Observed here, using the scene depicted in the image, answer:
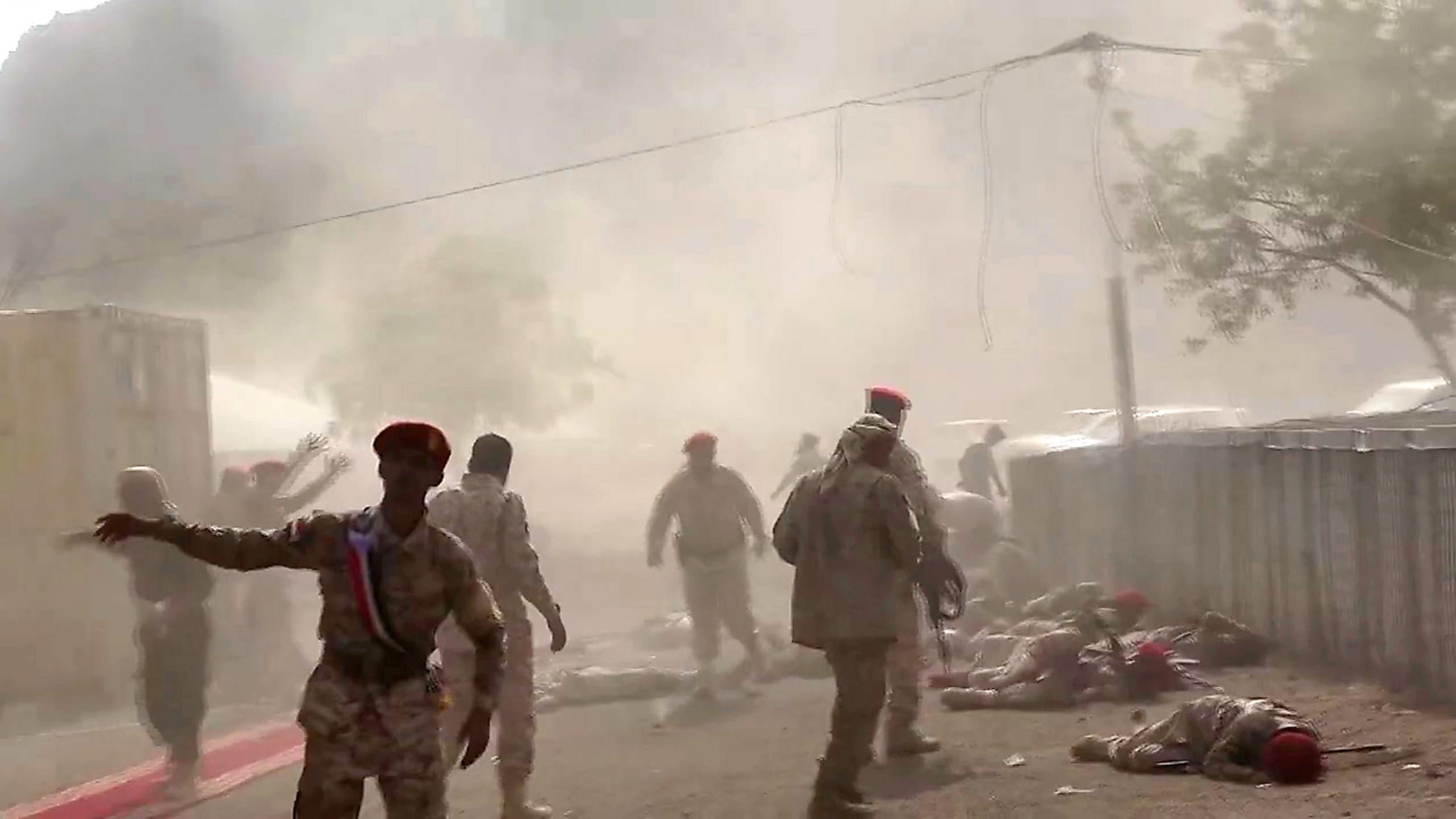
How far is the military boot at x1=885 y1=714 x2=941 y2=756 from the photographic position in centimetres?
627

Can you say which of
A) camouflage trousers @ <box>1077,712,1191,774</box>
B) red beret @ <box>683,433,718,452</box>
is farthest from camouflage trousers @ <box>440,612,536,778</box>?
red beret @ <box>683,433,718,452</box>

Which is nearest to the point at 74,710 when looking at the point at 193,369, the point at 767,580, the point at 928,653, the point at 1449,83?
the point at 193,369

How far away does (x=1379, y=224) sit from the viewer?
538 inches

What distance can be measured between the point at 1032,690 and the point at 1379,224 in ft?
27.2

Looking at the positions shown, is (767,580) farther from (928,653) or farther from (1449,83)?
(1449,83)

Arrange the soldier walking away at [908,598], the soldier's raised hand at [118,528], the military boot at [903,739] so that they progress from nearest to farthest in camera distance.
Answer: the soldier's raised hand at [118,528] < the soldier walking away at [908,598] < the military boot at [903,739]

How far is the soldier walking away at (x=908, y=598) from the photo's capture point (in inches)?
234

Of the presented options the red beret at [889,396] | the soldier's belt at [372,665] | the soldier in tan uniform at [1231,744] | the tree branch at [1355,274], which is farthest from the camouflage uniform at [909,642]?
the tree branch at [1355,274]

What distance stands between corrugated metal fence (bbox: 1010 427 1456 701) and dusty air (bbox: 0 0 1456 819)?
35mm

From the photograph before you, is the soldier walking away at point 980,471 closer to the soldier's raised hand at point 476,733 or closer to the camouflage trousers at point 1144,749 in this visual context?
the camouflage trousers at point 1144,749

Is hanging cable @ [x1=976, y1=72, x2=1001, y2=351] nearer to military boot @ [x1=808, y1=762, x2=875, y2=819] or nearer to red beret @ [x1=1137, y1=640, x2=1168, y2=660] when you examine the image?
red beret @ [x1=1137, y1=640, x2=1168, y2=660]

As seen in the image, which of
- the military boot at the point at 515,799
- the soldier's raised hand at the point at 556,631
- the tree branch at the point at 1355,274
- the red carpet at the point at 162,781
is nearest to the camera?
the soldier's raised hand at the point at 556,631

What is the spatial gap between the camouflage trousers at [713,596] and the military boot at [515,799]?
343cm

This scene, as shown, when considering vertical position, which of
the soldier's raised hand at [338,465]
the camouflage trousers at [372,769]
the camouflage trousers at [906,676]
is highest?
the soldier's raised hand at [338,465]
